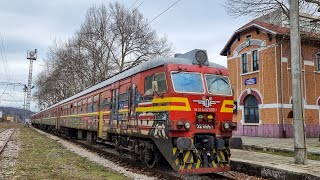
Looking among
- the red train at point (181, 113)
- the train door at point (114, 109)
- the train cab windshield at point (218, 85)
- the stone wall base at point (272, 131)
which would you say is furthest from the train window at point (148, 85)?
the stone wall base at point (272, 131)

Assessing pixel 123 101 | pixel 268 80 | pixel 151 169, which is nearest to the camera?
pixel 151 169

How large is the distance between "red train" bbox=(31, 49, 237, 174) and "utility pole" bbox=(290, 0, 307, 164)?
2558 millimetres

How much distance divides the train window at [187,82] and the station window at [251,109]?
55.6 ft

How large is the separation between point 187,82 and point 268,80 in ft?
53.6

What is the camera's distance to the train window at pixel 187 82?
8.75 m

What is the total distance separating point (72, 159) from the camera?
1275 centimetres

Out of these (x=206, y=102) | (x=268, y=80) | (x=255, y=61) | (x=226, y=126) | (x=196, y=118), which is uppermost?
(x=255, y=61)

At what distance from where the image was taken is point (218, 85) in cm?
958

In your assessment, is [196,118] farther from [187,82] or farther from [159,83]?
[159,83]

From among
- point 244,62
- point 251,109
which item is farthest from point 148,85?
point 244,62

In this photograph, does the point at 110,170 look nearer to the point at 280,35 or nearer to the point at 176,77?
the point at 176,77

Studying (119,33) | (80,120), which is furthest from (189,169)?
(119,33)

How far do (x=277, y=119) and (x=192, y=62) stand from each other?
15474 mm

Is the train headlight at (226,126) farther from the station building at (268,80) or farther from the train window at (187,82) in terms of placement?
the station building at (268,80)
